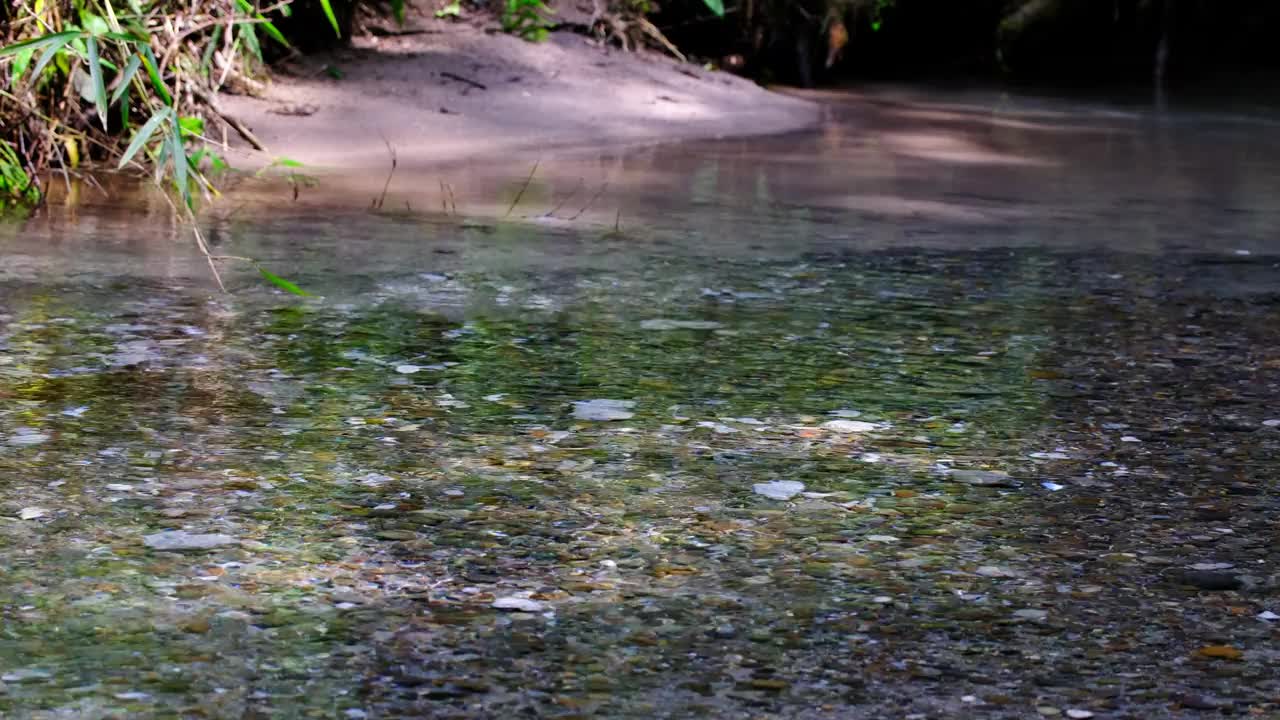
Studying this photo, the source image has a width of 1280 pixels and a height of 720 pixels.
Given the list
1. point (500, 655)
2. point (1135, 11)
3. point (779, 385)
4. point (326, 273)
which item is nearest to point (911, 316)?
point (779, 385)

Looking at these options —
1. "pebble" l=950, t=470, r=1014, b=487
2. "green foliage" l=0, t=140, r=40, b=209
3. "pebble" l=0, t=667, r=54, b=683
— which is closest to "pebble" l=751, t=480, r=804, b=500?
"pebble" l=950, t=470, r=1014, b=487

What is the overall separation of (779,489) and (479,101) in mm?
7545

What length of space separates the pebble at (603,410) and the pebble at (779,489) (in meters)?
0.52

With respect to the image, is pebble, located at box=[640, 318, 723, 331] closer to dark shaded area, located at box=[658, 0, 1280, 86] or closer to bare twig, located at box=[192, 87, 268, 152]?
bare twig, located at box=[192, 87, 268, 152]

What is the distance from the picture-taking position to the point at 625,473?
10.4ft

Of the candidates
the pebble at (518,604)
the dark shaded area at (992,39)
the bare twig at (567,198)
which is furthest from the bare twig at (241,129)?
the dark shaded area at (992,39)

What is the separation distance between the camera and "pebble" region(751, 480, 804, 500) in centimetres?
304

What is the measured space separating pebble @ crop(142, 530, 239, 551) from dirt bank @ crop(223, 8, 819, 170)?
5348 millimetres

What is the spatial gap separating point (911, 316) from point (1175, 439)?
1345mm

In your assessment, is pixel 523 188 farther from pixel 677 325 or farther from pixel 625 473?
pixel 625 473

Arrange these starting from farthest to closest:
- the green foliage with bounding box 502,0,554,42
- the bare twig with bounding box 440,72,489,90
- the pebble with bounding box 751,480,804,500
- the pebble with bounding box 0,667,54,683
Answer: the green foliage with bounding box 502,0,554,42 → the bare twig with bounding box 440,72,489,90 → the pebble with bounding box 751,480,804,500 → the pebble with bounding box 0,667,54,683

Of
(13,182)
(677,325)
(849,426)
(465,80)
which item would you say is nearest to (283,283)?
(677,325)

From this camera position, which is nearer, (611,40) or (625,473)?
(625,473)

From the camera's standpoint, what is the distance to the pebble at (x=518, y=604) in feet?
8.07
